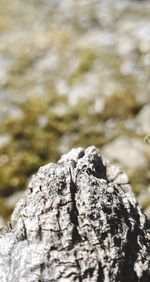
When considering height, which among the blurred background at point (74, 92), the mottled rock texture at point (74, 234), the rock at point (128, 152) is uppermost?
the blurred background at point (74, 92)

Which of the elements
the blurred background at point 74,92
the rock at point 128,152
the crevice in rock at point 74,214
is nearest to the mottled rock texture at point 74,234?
the crevice in rock at point 74,214

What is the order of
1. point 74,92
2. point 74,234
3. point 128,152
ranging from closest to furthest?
point 74,234 < point 128,152 < point 74,92

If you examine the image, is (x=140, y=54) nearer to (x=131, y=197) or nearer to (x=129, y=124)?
(x=129, y=124)

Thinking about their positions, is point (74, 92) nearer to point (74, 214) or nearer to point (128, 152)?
point (128, 152)

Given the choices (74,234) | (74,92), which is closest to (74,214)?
(74,234)

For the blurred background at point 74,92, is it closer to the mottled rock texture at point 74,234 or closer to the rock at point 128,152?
the rock at point 128,152

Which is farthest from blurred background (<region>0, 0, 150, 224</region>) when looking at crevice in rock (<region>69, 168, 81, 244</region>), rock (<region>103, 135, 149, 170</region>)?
crevice in rock (<region>69, 168, 81, 244</region>)
